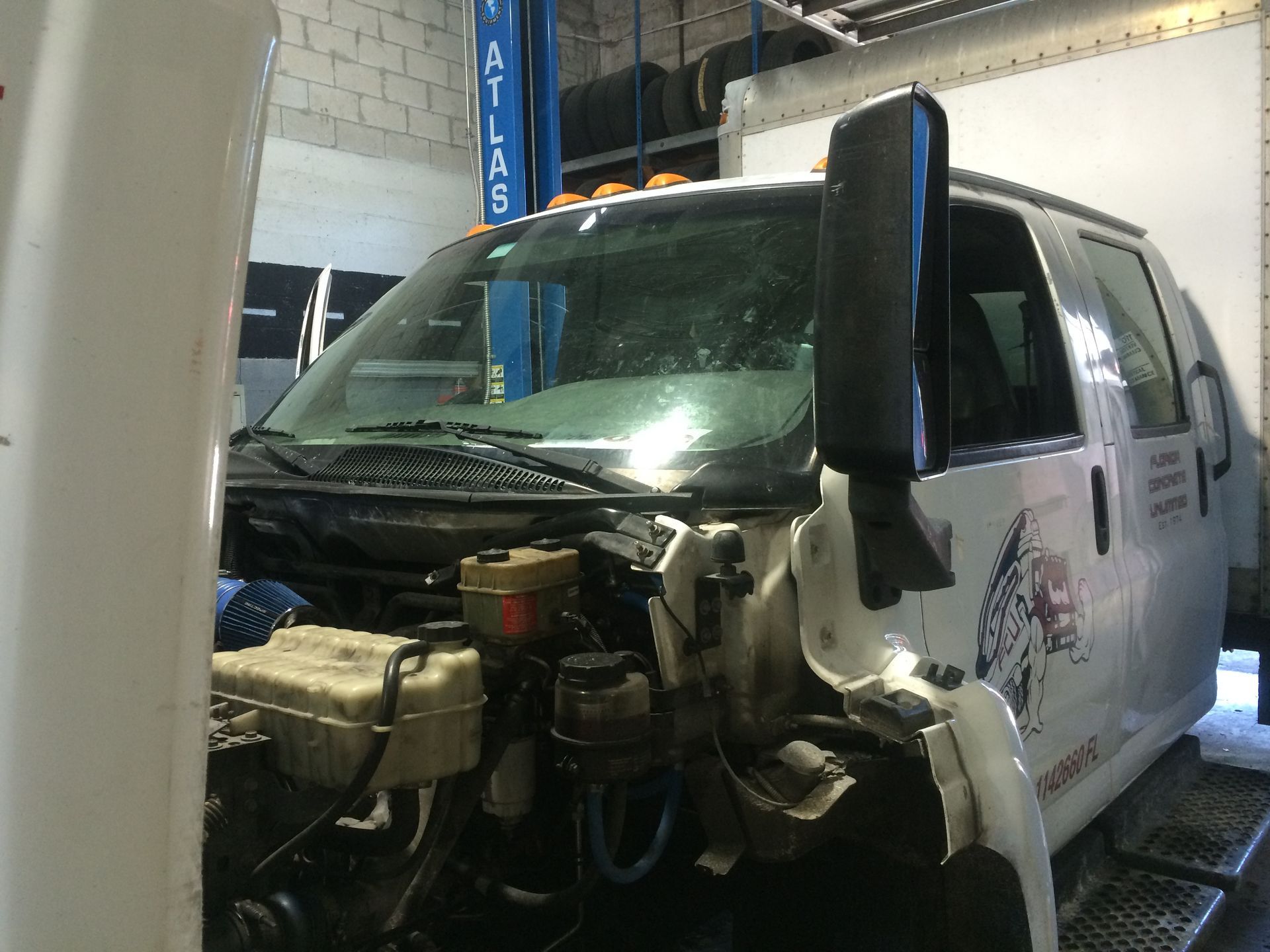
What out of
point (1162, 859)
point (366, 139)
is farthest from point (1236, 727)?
point (366, 139)

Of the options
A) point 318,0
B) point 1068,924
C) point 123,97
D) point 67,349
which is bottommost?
point 1068,924

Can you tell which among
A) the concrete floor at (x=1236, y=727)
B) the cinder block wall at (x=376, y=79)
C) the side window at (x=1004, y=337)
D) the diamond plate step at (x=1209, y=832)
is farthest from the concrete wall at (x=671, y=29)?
the diamond plate step at (x=1209, y=832)

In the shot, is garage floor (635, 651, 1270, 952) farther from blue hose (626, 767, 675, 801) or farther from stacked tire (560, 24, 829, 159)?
stacked tire (560, 24, 829, 159)

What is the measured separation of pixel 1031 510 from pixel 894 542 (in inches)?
29.4

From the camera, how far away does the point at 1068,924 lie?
2.54 m

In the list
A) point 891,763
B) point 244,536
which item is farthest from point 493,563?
point 244,536

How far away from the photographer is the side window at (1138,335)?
304 cm

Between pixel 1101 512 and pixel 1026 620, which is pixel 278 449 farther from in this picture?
pixel 1101 512

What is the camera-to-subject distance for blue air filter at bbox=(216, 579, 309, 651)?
1.94m

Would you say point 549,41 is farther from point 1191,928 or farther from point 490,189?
point 1191,928

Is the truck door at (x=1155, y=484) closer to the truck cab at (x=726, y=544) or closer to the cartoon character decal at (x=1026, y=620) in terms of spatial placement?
the truck cab at (x=726, y=544)

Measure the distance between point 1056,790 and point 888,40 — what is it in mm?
2872

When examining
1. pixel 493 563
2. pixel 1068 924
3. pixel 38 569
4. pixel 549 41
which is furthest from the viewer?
pixel 549 41

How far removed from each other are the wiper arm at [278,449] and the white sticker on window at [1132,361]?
2.09 metres
